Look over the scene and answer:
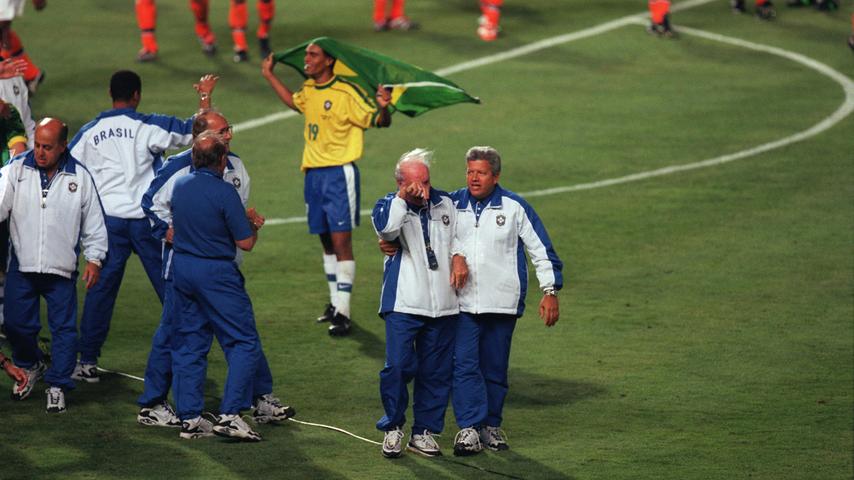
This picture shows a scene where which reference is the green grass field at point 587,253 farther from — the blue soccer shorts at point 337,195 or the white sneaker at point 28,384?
the blue soccer shorts at point 337,195

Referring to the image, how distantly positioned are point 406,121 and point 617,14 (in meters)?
6.68

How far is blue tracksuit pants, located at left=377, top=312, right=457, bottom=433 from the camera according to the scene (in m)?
10.6

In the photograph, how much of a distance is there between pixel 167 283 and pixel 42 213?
1.13 metres

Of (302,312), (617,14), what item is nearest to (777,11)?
(617,14)

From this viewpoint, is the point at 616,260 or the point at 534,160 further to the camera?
the point at 534,160

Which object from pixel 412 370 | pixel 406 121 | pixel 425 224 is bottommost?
pixel 406 121

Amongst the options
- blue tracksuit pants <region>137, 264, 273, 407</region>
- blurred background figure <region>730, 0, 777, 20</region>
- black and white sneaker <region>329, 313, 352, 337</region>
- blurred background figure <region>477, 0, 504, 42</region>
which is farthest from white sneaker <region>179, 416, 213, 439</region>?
blurred background figure <region>730, 0, 777, 20</region>

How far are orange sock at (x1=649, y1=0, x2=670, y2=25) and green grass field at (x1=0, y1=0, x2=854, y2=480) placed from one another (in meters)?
0.39

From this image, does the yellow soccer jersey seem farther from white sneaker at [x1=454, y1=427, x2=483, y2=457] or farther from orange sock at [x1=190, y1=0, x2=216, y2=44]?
orange sock at [x1=190, y1=0, x2=216, y2=44]

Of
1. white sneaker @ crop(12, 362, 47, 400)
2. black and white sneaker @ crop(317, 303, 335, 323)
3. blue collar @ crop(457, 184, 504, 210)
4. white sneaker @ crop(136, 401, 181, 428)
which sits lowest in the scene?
black and white sneaker @ crop(317, 303, 335, 323)

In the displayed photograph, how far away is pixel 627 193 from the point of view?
1908 cm

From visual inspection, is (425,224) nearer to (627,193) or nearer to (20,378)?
(20,378)

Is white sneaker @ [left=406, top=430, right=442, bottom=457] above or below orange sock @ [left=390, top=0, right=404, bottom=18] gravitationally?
above

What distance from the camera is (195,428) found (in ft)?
36.2
